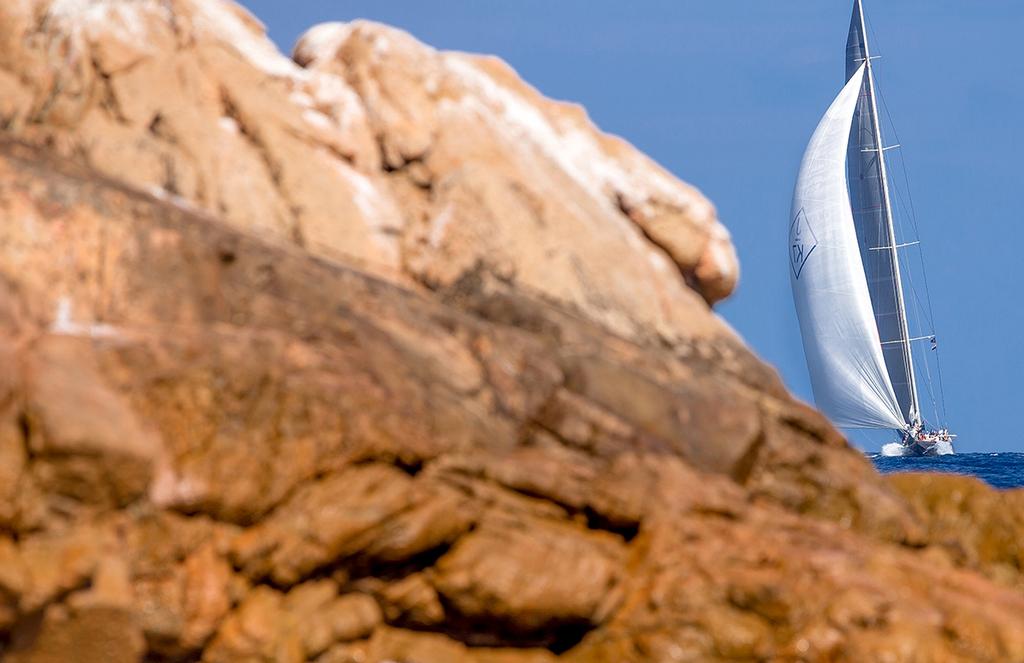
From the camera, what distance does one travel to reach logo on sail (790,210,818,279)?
5306 centimetres

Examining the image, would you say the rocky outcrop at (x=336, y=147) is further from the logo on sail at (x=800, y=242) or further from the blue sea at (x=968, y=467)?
the logo on sail at (x=800, y=242)

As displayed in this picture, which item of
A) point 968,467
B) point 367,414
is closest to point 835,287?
point 968,467

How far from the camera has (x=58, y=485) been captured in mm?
9789

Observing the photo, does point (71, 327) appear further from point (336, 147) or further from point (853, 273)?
point (853, 273)

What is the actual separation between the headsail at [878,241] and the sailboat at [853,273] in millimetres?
35

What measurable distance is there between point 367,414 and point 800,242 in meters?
44.3

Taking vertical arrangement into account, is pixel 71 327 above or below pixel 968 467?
below

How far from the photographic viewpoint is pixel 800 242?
5381 cm

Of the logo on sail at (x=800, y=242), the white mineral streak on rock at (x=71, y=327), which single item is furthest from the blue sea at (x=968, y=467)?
the white mineral streak on rock at (x=71, y=327)

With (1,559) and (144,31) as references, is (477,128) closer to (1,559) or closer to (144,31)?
(144,31)

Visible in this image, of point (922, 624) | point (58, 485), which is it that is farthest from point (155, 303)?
point (922, 624)

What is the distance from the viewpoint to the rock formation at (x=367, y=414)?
10180mm

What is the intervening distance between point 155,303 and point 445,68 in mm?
4909

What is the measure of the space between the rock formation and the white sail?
3876 cm
